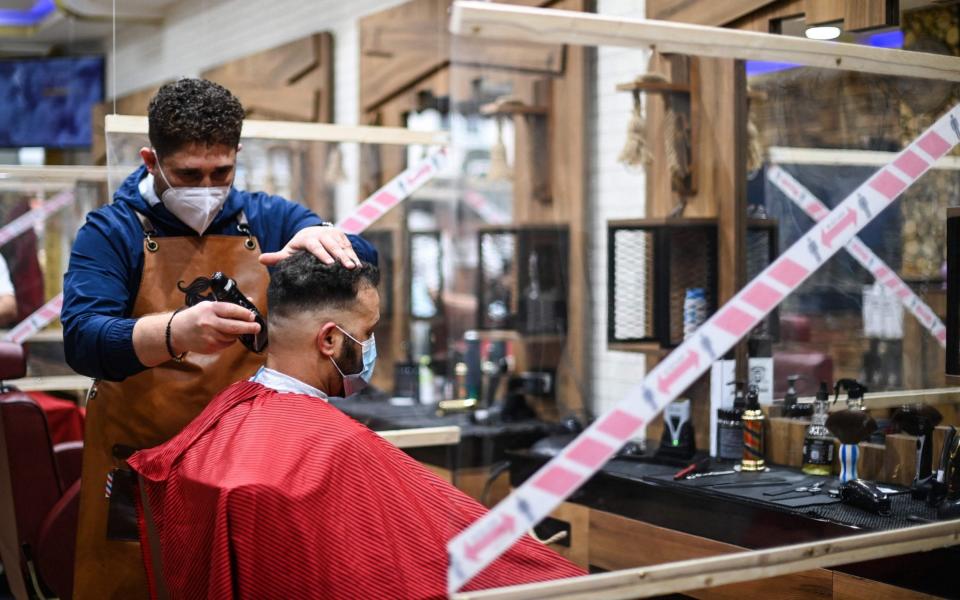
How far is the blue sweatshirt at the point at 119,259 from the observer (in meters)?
2.15

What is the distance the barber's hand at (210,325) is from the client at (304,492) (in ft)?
0.46

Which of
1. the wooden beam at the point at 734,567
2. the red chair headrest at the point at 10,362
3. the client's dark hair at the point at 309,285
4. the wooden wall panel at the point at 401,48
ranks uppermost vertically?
the wooden wall panel at the point at 401,48

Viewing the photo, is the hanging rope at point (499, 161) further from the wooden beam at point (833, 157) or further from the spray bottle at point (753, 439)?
the spray bottle at point (753, 439)

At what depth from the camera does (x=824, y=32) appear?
282 centimetres

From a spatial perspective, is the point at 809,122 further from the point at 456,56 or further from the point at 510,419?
the point at 510,419

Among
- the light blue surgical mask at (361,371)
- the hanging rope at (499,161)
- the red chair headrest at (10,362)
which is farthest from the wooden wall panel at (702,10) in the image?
the red chair headrest at (10,362)

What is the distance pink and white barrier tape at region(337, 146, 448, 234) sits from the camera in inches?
135

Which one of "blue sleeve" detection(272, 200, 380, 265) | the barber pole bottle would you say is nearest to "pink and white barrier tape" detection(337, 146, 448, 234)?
"blue sleeve" detection(272, 200, 380, 265)

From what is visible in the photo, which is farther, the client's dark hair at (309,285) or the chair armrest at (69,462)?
the chair armrest at (69,462)

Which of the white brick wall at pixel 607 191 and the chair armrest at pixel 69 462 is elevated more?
the white brick wall at pixel 607 191

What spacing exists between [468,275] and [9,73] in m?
4.65

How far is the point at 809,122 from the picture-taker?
9.96 ft

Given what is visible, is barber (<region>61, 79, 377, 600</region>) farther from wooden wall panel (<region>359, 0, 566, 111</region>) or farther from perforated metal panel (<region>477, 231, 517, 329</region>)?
wooden wall panel (<region>359, 0, 566, 111</region>)

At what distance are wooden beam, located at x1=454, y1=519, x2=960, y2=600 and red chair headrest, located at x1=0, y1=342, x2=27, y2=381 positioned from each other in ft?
7.72
